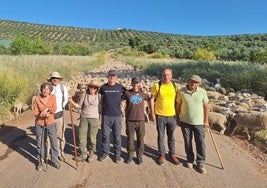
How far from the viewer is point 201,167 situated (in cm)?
687

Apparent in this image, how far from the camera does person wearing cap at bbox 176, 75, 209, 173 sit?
270 inches

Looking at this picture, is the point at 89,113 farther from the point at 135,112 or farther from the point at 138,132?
the point at 138,132

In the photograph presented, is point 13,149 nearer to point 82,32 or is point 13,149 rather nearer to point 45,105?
point 45,105

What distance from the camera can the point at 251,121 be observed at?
30.9ft

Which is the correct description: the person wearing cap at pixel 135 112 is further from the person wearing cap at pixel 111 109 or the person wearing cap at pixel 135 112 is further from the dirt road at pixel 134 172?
the dirt road at pixel 134 172

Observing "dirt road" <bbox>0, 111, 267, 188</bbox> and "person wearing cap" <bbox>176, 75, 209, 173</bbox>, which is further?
"person wearing cap" <bbox>176, 75, 209, 173</bbox>

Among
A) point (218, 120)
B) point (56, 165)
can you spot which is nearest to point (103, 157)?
point (56, 165)

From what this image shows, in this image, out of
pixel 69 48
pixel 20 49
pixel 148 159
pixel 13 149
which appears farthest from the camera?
pixel 69 48

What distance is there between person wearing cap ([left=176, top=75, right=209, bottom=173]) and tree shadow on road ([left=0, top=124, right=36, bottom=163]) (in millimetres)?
3297

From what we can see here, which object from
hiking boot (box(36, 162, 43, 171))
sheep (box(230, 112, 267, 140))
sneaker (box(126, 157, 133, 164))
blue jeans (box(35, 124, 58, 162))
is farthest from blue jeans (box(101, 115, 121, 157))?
sheep (box(230, 112, 267, 140))

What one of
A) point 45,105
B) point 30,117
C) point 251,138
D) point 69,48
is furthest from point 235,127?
point 69,48

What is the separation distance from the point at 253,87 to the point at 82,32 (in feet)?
379

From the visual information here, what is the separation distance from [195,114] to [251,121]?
3.21 meters

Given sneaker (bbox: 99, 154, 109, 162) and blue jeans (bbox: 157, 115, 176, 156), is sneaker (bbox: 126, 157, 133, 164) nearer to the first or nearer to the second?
sneaker (bbox: 99, 154, 109, 162)
